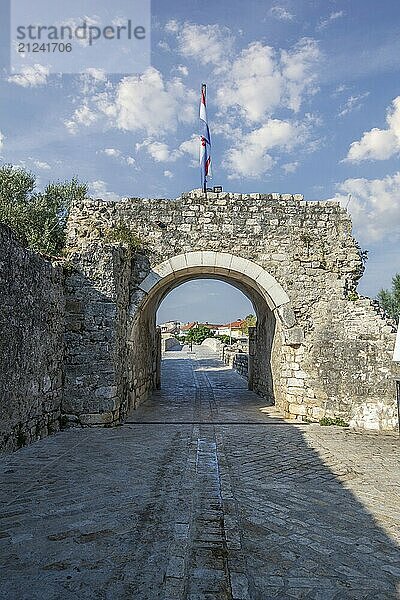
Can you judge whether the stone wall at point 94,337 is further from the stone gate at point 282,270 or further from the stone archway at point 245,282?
the stone archway at point 245,282

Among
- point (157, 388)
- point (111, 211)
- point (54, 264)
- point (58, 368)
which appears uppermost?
point (111, 211)

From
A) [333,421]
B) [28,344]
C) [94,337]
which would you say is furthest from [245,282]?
[28,344]

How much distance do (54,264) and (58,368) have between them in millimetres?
1982

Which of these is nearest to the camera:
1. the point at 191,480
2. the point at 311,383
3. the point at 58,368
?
the point at 191,480

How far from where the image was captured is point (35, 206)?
18.0 meters

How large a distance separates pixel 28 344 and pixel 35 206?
1197 centimetres

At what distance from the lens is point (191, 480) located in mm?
5555

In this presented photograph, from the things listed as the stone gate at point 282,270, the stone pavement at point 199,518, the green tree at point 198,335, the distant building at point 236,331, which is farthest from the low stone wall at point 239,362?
the green tree at point 198,335

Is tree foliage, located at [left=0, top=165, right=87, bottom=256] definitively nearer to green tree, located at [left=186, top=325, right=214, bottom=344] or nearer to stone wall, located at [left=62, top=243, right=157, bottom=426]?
stone wall, located at [left=62, top=243, right=157, bottom=426]

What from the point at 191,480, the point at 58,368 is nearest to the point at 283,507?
the point at 191,480

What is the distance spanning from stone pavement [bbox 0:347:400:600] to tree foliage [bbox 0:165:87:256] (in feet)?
33.6

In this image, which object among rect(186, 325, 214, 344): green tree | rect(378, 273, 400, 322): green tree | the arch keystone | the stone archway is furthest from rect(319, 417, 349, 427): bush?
rect(186, 325, 214, 344): green tree

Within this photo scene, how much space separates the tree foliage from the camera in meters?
16.7

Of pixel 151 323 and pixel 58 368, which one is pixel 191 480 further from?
pixel 151 323
